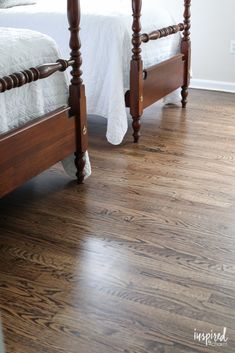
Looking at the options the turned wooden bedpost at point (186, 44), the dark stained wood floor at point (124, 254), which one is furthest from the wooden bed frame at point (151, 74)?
the dark stained wood floor at point (124, 254)

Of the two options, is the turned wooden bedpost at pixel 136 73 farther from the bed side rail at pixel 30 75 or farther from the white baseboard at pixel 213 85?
the white baseboard at pixel 213 85

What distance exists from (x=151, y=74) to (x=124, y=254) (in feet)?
4.69

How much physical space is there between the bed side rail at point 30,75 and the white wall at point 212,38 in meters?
2.24

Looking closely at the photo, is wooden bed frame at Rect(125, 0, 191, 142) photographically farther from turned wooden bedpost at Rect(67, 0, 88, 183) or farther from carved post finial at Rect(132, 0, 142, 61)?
turned wooden bedpost at Rect(67, 0, 88, 183)

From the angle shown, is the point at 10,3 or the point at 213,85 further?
the point at 213,85

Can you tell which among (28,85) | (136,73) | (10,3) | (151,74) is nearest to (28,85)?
(28,85)

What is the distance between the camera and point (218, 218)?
201cm

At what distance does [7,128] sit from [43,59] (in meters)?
0.36

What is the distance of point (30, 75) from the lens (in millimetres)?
1810

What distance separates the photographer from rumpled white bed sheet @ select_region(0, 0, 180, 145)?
8.86ft

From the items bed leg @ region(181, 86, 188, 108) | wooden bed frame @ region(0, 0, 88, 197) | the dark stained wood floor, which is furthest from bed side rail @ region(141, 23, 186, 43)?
wooden bed frame @ region(0, 0, 88, 197)

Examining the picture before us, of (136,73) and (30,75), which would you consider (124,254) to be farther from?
(136,73)

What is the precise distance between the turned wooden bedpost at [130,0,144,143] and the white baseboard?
144 centimetres

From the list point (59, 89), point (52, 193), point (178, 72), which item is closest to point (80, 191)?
point (52, 193)
